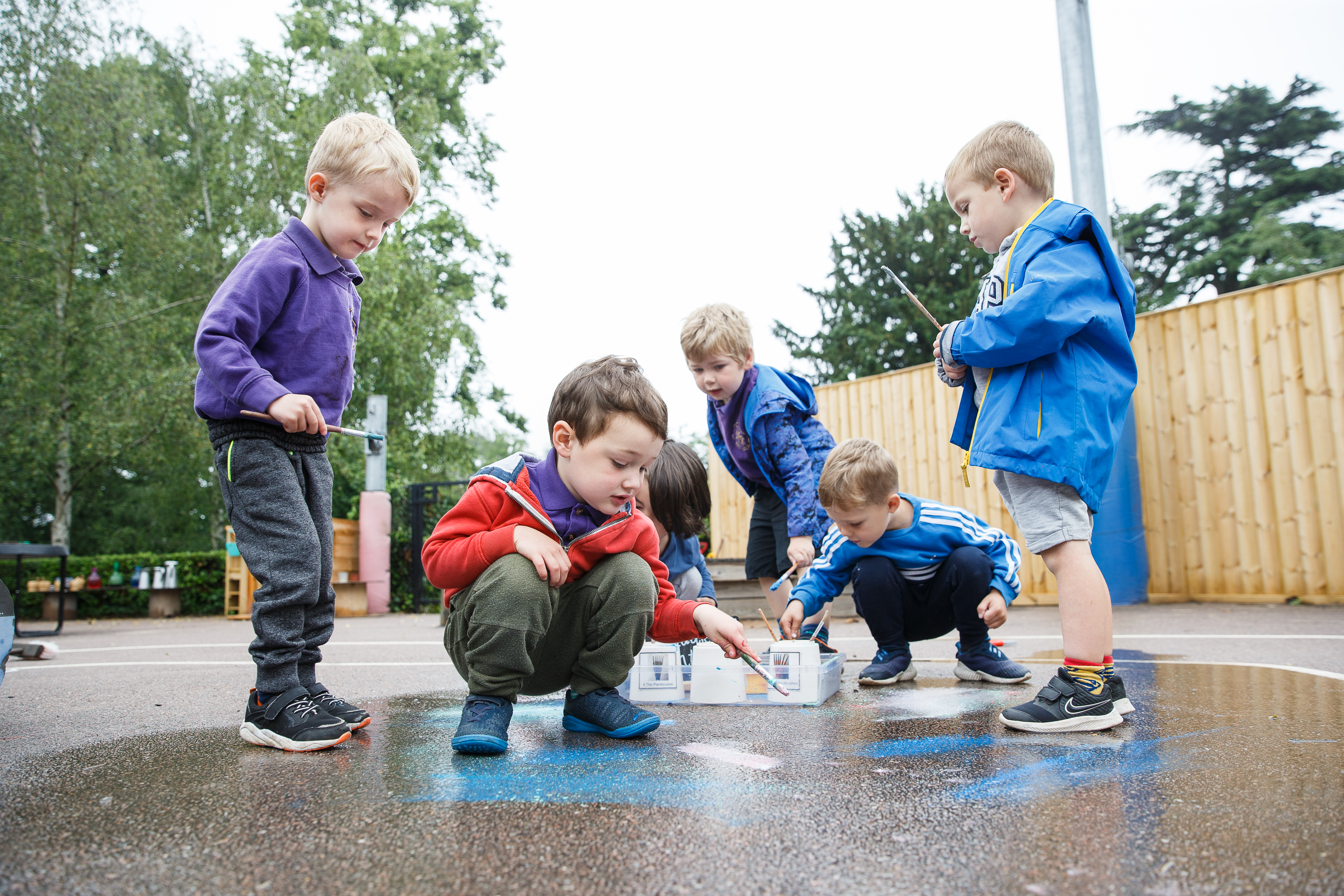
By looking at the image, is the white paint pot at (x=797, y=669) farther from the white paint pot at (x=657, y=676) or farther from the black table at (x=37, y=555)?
the black table at (x=37, y=555)

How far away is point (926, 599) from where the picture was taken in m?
2.91

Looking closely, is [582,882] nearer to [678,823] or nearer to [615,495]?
[678,823]

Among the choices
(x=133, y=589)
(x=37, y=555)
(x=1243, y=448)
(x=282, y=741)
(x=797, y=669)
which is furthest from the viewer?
(x=133, y=589)

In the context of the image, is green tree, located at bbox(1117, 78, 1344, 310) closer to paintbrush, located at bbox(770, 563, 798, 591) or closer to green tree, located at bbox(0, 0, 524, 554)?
green tree, located at bbox(0, 0, 524, 554)

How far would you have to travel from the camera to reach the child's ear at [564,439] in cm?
201

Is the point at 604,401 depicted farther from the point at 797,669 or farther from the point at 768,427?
the point at 768,427

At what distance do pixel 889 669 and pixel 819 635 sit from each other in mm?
774

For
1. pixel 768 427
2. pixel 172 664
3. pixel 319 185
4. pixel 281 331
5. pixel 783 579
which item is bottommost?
pixel 172 664

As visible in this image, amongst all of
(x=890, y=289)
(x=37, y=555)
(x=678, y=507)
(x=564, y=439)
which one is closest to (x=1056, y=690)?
(x=564, y=439)

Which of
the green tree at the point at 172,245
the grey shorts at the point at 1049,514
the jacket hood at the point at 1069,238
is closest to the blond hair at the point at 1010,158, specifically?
the jacket hood at the point at 1069,238

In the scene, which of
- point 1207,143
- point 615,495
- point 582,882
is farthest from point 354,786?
point 1207,143

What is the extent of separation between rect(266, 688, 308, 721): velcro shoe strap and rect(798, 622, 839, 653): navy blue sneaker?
4.59 ft

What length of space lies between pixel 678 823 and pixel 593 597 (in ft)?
2.69

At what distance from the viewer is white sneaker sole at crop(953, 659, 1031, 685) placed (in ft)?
8.89
